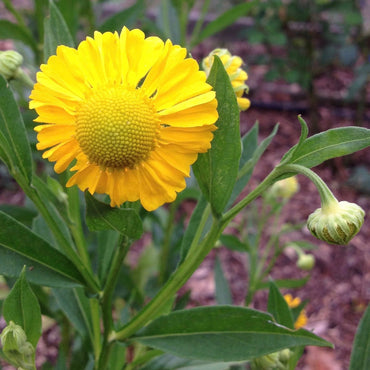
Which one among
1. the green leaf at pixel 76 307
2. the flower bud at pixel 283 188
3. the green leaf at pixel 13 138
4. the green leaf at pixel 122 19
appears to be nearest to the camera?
the green leaf at pixel 13 138

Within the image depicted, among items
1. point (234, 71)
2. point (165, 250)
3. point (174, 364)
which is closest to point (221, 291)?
point (165, 250)

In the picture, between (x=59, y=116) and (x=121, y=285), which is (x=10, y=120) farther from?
(x=121, y=285)

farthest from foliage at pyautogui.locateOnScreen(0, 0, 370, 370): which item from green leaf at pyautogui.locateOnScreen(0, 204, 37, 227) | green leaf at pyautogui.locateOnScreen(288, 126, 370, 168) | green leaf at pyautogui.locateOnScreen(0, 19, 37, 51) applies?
green leaf at pyautogui.locateOnScreen(0, 19, 37, 51)

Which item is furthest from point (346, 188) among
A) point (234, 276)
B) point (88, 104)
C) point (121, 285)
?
point (88, 104)

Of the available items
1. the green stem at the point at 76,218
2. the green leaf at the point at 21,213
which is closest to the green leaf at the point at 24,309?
the green stem at the point at 76,218

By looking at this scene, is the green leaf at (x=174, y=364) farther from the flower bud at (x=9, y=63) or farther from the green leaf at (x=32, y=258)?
the flower bud at (x=9, y=63)

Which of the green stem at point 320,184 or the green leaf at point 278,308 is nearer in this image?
the green stem at point 320,184

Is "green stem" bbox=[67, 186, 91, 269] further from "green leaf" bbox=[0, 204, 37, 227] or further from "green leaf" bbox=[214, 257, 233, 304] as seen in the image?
"green leaf" bbox=[214, 257, 233, 304]

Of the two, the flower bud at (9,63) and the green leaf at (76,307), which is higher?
the flower bud at (9,63)
